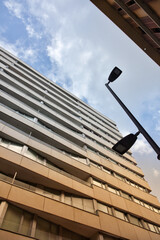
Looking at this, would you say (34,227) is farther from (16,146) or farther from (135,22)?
(135,22)

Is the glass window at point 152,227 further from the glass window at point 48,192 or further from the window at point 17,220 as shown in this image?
the window at point 17,220

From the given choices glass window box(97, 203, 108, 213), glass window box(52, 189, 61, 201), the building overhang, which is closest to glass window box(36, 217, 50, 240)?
glass window box(52, 189, 61, 201)

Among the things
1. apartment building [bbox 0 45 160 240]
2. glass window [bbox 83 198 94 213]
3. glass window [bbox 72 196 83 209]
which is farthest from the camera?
glass window [bbox 83 198 94 213]

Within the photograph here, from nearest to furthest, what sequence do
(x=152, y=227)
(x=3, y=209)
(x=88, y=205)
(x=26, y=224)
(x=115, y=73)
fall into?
(x=115, y=73)
(x=3, y=209)
(x=26, y=224)
(x=88, y=205)
(x=152, y=227)

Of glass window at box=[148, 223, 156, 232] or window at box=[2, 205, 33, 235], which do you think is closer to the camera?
window at box=[2, 205, 33, 235]

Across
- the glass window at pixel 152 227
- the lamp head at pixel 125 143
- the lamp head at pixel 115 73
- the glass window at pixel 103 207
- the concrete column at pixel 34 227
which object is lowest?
the lamp head at pixel 125 143

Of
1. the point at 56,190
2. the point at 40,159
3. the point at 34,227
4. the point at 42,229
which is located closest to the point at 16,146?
the point at 40,159

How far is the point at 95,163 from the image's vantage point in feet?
62.7

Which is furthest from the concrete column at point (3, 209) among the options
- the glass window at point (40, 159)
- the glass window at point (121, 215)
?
the glass window at point (121, 215)

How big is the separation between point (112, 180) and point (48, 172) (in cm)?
843

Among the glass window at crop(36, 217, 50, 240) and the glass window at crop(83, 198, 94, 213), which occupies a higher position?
the glass window at crop(83, 198, 94, 213)

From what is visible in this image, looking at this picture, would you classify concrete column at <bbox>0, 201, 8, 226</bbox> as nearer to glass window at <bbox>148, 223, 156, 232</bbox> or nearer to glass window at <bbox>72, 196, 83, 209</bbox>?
glass window at <bbox>72, 196, 83, 209</bbox>

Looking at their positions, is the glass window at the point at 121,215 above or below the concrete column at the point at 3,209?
above

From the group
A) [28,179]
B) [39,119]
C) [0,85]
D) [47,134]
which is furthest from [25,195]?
[0,85]
